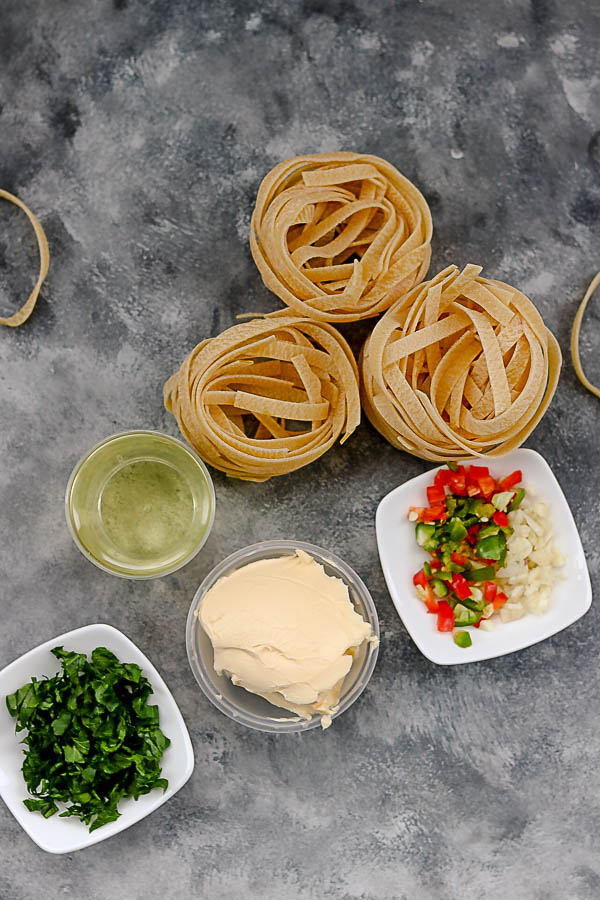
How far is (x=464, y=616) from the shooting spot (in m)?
2.01

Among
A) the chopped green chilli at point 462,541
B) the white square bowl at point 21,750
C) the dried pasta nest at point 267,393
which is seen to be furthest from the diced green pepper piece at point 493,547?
the white square bowl at point 21,750

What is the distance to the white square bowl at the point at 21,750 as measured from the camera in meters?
1.91

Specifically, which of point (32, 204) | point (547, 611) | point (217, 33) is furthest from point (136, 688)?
point (217, 33)

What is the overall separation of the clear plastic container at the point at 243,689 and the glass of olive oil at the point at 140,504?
136 mm

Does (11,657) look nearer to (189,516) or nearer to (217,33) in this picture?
(189,516)

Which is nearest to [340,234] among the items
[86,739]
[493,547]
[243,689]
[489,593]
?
[493,547]

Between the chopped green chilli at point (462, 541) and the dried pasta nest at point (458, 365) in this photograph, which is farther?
the chopped green chilli at point (462, 541)

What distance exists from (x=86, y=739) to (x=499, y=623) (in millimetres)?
1073

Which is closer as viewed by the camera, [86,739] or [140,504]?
[86,739]

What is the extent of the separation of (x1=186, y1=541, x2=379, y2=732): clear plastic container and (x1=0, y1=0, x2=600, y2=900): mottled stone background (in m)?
0.10

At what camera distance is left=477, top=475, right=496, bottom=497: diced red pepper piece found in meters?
2.01

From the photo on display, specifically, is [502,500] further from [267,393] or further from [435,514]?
[267,393]

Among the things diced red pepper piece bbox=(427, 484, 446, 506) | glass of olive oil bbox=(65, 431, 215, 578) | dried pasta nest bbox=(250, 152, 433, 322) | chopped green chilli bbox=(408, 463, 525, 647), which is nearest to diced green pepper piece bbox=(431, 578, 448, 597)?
chopped green chilli bbox=(408, 463, 525, 647)

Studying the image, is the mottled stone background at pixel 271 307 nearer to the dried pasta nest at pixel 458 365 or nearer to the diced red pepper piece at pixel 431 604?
the diced red pepper piece at pixel 431 604
